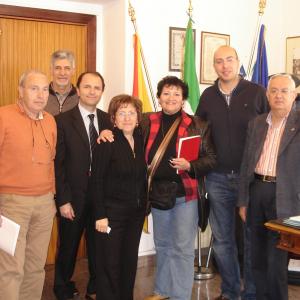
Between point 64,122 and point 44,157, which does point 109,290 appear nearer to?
point 44,157

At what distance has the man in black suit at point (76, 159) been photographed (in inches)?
104

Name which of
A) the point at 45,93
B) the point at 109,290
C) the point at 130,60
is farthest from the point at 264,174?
the point at 130,60

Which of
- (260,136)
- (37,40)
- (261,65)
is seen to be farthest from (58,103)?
(261,65)

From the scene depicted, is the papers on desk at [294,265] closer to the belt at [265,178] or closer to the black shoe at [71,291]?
the belt at [265,178]

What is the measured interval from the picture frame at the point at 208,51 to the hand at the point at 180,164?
5.44ft

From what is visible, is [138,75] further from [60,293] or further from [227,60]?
[60,293]

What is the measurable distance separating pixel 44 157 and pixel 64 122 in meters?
0.33

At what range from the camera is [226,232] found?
292 centimetres

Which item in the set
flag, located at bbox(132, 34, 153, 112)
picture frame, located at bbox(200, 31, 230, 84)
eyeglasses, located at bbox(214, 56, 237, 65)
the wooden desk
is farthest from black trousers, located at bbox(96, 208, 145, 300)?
picture frame, located at bbox(200, 31, 230, 84)

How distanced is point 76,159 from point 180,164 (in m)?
0.64

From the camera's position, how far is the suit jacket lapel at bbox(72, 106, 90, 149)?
2.71m

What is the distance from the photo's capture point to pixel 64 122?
2.70 metres

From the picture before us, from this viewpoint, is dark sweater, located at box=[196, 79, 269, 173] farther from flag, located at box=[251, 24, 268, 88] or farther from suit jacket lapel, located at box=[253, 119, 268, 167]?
flag, located at box=[251, 24, 268, 88]

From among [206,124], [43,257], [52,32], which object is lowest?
[43,257]
